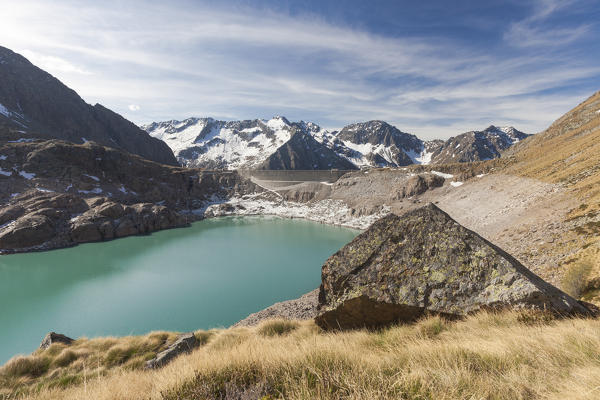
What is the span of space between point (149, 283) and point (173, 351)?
25.2m

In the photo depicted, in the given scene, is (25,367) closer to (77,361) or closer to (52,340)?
(77,361)

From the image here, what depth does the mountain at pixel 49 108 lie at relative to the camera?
103 meters

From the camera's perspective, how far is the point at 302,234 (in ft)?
180

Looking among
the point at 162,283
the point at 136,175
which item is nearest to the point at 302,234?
the point at 162,283

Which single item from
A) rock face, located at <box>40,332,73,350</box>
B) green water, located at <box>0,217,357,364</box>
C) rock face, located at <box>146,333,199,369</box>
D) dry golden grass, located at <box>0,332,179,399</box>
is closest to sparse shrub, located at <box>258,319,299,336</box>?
rock face, located at <box>146,333,199,369</box>

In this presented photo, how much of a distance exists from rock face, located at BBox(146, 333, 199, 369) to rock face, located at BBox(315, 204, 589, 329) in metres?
5.14

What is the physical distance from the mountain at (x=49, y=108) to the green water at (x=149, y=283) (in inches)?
3416

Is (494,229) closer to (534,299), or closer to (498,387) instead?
(534,299)

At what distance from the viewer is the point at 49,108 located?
11212 centimetres

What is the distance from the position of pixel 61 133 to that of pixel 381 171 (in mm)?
137337

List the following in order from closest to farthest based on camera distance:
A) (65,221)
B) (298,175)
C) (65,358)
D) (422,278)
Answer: (422,278) → (65,358) → (65,221) → (298,175)

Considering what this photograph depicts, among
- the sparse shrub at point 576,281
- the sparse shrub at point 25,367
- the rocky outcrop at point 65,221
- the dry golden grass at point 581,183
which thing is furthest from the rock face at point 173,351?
the rocky outcrop at point 65,221

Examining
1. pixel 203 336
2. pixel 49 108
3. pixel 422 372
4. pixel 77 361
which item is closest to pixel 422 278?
pixel 422 372

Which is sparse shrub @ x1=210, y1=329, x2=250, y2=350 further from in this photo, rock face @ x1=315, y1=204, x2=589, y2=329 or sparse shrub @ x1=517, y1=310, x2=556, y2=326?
sparse shrub @ x1=517, y1=310, x2=556, y2=326
